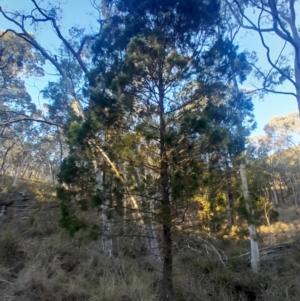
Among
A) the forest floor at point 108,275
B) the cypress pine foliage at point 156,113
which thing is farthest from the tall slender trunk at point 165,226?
the forest floor at point 108,275

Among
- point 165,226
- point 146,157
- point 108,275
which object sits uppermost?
point 146,157

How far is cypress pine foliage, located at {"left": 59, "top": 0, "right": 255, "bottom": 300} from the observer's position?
446cm

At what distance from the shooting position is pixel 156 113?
16.6 feet

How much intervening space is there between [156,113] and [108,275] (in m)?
3.39

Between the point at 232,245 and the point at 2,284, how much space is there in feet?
31.3

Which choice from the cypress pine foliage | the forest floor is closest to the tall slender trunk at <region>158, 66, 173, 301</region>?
the cypress pine foliage

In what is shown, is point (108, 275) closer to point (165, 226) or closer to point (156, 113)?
point (165, 226)

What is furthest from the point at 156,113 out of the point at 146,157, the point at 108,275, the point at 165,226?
the point at 108,275

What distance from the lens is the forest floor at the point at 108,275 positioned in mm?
4969

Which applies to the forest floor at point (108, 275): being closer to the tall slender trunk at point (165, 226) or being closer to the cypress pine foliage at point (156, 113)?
the tall slender trunk at point (165, 226)

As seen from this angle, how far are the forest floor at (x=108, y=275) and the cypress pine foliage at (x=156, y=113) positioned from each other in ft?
3.78

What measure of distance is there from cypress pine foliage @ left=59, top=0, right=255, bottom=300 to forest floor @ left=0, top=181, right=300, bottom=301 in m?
1.15

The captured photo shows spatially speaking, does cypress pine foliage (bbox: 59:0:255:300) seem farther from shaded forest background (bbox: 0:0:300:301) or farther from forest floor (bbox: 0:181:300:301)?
forest floor (bbox: 0:181:300:301)

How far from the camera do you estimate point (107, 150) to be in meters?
4.68
